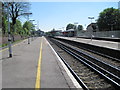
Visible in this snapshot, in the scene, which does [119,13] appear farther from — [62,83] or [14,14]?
[62,83]

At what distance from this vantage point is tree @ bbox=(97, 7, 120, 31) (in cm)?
9695

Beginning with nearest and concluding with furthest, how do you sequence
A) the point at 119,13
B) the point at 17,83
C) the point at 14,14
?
the point at 17,83 → the point at 14,14 → the point at 119,13

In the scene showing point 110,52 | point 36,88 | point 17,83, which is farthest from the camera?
point 110,52

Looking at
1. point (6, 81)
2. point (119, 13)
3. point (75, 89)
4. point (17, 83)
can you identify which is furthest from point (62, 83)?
point (119, 13)

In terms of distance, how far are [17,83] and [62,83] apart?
1.67 m

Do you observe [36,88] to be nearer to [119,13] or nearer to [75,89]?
[75,89]

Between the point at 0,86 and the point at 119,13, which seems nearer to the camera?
the point at 0,86

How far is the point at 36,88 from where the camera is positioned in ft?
21.4

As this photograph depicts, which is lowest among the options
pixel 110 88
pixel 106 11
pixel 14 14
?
pixel 110 88

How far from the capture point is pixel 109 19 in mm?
98000

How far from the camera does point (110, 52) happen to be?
62.8 feet

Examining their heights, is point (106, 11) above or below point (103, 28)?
above

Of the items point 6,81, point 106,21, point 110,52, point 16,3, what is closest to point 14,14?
point 16,3

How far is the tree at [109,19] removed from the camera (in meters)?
96.9
